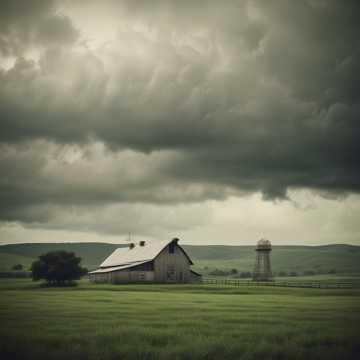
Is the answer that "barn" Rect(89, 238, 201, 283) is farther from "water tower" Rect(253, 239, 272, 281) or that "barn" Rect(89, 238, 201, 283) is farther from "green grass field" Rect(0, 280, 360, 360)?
"green grass field" Rect(0, 280, 360, 360)

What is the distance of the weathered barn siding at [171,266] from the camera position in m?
82.1

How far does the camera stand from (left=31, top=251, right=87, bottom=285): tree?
241ft

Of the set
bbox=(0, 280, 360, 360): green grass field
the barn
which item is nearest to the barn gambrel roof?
the barn

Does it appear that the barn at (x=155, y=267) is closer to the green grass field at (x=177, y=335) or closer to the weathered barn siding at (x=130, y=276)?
the weathered barn siding at (x=130, y=276)

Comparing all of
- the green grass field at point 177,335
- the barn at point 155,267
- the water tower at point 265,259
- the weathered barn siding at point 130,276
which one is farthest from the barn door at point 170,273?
the green grass field at point 177,335

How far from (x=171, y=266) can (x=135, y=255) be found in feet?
30.8

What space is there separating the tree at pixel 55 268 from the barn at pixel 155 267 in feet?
28.2

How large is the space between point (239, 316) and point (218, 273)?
159685 mm

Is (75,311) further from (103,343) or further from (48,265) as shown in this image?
(48,265)

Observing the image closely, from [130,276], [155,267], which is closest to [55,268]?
[130,276]

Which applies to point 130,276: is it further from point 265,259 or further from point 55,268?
point 265,259

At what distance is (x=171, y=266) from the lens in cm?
8362

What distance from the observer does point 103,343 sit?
16.9 m

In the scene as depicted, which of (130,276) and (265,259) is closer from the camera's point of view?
(130,276)
